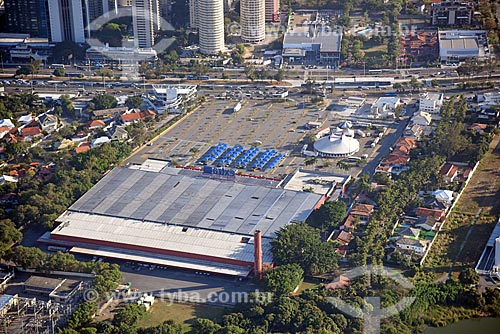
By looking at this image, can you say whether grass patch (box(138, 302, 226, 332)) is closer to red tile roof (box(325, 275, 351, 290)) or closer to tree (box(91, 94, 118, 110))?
red tile roof (box(325, 275, 351, 290))

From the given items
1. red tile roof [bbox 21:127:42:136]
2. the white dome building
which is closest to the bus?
red tile roof [bbox 21:127:42:136]

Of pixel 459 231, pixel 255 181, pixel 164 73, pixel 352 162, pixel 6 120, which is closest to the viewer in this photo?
pixel 459 231

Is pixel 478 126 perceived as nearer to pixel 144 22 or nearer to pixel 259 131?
pixel 259 131

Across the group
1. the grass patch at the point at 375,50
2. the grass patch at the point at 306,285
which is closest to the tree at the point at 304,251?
the grass patch at the point at 306,285

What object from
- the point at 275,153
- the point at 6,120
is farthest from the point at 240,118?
the point at 6,120

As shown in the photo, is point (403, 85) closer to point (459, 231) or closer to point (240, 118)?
point (240, 118)

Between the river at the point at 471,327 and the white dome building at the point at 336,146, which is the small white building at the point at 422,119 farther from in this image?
the river at the point at 471,327
